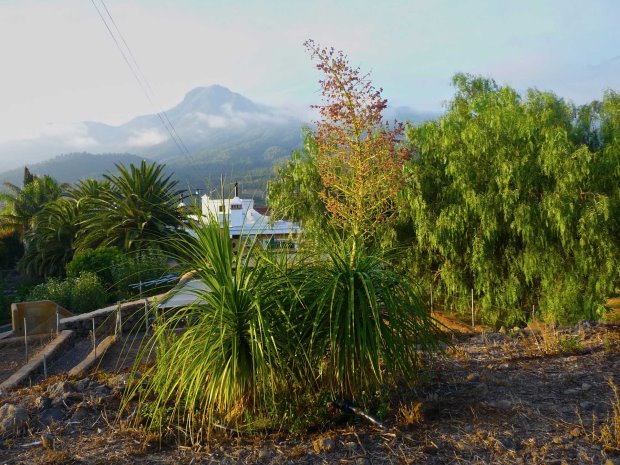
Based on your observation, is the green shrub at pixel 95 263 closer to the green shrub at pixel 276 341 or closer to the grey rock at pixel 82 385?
the grey rock at pixel 82 385

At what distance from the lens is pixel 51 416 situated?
170 inches

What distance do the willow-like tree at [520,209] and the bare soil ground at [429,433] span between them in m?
7.74

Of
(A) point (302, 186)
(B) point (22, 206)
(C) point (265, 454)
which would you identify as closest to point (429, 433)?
(C) point (265, 454)

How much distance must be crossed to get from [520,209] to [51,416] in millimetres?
10668

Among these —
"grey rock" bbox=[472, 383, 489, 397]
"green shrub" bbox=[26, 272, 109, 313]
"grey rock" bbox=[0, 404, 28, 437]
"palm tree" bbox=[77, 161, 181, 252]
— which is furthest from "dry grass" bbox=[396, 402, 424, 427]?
"palm tree" bbox=[77, 161, 181, 252]

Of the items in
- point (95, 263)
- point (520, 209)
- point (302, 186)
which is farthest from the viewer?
point (95, 263)

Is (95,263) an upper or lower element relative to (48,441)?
upper

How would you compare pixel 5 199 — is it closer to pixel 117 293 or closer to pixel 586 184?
pixel 117 293

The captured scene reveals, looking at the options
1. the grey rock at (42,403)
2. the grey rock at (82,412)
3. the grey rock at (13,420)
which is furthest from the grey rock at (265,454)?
the grey rock at (42,403)

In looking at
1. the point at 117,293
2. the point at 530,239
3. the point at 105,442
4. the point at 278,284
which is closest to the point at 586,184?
the point at 530,239

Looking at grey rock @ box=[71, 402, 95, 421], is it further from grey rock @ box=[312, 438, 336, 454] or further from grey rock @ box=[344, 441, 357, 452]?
grey rock @ box=[344, 441, 357, 452]

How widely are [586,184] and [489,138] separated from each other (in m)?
2.28

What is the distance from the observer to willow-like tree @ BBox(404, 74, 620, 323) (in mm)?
12766

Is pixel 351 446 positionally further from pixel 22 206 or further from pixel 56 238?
pixel 22 206
